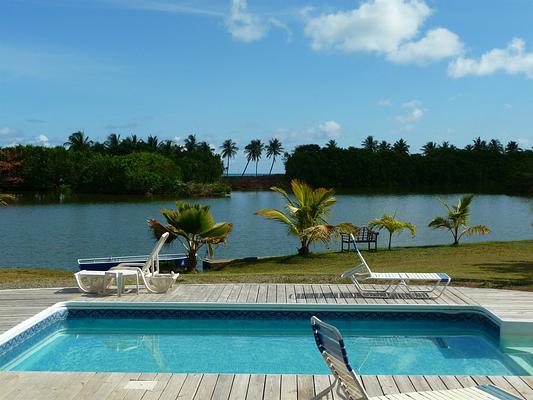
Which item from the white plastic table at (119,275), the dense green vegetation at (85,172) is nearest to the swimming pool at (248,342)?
the white plastic table at (119,275)

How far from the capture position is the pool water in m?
7.05

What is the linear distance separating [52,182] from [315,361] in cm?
7142

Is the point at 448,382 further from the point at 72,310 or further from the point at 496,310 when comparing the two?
the point at 72,310

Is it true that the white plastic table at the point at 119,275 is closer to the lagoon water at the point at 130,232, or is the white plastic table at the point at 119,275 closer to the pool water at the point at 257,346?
the pool water at the point at 257,346

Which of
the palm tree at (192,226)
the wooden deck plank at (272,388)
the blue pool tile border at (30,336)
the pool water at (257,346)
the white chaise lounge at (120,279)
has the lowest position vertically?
the pool water at (257,346)

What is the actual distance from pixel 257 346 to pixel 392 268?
6.61 meters

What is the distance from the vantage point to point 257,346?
7953mm

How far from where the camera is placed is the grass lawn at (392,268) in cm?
1127

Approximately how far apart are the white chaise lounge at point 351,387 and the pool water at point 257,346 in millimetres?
2148

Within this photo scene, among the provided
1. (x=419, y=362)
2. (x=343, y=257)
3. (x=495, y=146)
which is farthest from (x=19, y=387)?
(x=495, y=146)

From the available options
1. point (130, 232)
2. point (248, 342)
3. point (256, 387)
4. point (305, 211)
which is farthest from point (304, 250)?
point (130, 232)

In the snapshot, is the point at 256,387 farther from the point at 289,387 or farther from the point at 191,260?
the point at 191,260

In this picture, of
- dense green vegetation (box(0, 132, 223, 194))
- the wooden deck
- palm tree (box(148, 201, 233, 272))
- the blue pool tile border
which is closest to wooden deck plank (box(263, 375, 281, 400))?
the wooden deck

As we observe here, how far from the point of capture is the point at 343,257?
1709 cm
